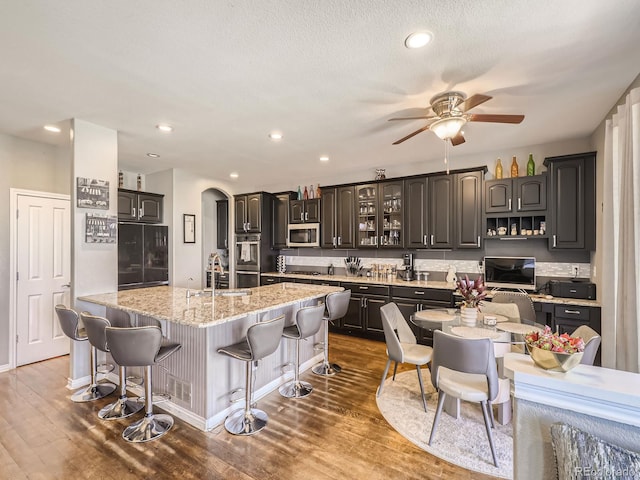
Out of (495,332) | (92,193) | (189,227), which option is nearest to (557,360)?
(495,332)

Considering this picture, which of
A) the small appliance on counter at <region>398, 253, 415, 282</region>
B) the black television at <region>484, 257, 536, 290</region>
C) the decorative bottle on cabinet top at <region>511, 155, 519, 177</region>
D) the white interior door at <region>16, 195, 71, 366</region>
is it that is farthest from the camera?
the small appliance on counter at <region>398, 253, 415, 282</region>

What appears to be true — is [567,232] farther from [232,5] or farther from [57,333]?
[57,333]

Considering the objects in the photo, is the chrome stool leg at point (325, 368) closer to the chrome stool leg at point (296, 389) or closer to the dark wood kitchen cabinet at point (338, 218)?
the chrome stool leg at point (296, 389)

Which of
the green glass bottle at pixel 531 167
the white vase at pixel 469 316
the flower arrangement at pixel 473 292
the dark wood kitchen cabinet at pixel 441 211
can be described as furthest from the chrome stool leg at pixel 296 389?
the green glass bottle at pixel 531 167

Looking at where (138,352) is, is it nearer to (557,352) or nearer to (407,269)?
(557,352)

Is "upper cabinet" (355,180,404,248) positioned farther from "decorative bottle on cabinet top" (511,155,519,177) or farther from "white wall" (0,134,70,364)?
"white wall" (0,134,70,364)

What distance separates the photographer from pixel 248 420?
248 centimetres

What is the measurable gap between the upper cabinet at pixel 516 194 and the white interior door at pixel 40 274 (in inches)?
229

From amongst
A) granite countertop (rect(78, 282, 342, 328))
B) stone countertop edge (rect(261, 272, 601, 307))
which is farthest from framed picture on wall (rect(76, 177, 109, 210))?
stone countertop edge (rect(261, 272, 601, 307))

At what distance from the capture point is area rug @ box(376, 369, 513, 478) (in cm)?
208

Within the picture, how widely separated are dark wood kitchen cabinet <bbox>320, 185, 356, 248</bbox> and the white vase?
2.71m

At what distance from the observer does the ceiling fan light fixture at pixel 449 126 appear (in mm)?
2592

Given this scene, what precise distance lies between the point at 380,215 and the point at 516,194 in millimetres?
1924

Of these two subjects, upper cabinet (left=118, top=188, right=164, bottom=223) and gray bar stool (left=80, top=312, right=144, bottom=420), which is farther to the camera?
upper cabinet (left=118, top=188, right=164, bottom=223)
